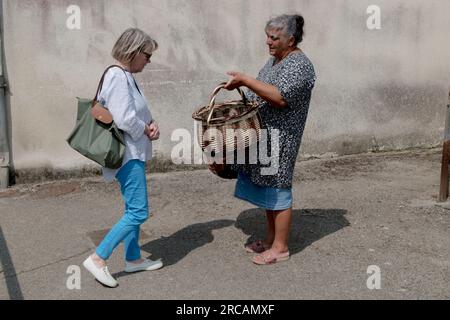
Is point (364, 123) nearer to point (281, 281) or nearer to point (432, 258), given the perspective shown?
point (432, 258)

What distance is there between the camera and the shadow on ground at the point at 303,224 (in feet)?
16.0

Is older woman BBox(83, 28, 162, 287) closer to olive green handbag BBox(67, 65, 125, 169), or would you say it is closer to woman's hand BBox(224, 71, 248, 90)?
olive green handbag BBox(67, 65, 125, 169)

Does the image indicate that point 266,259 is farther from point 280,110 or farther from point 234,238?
point 280,110

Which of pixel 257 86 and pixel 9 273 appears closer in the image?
pixel 257 86

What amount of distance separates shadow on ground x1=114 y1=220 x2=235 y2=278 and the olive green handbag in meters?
0.93

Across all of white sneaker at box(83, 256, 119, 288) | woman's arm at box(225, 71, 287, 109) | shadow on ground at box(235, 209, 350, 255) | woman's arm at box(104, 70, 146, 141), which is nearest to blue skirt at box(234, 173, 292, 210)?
shadow on ground at box(235, 209, 350, 255)

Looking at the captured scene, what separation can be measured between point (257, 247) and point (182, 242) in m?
0.63

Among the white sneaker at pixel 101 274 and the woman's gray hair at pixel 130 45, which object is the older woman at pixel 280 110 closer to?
the woman's gray hair at pixel 130 45

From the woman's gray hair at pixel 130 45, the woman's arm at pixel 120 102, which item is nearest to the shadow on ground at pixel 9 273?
the woman's arm at pixel 120 102

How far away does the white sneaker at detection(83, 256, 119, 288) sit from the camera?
3.99 meters

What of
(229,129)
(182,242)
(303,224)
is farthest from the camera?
(303,224)

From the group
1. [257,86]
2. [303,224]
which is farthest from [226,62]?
[257,86]

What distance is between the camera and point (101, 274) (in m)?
3.99
